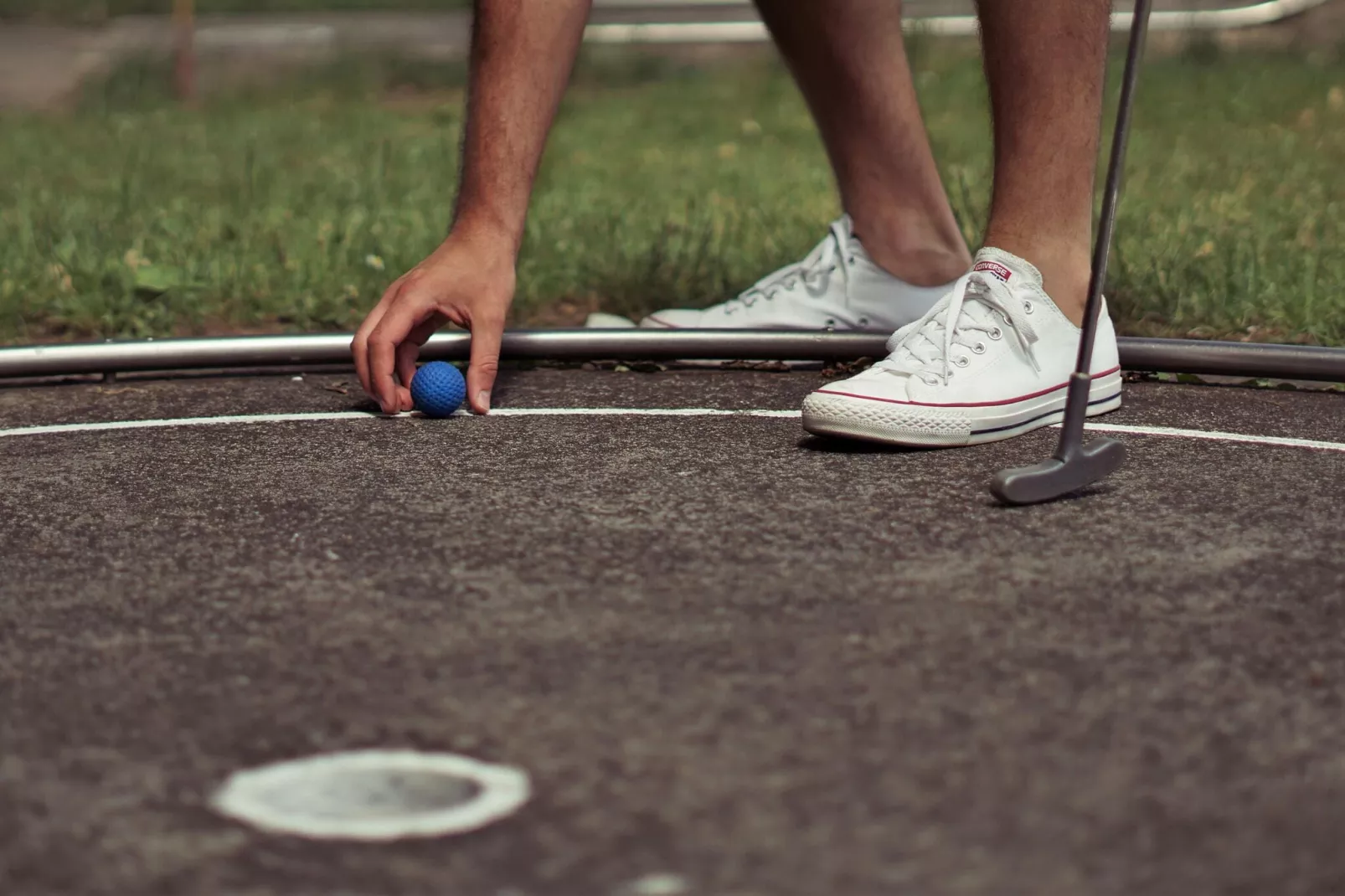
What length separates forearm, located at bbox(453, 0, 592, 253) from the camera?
8.51 feet

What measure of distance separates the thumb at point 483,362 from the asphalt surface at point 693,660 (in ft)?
0.53

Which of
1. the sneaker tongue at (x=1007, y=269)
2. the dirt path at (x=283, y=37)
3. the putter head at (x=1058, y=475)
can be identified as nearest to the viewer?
the putter head at (x=1058, y=475)

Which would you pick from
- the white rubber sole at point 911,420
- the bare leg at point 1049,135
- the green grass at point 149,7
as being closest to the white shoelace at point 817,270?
the bare leg at point 1049,135

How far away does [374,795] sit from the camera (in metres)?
1.27

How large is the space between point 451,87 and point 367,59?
36.9 inches

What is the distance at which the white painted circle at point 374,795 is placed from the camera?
122 cm

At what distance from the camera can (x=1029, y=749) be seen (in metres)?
1.33

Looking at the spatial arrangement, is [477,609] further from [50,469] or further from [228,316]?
[228,316]

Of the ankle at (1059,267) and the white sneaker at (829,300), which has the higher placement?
the ankle at (1059,267)

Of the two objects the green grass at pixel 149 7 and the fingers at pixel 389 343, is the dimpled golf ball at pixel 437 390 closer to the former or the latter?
the fingers at pixel 389 343

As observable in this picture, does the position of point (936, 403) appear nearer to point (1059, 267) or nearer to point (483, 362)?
point (1059, 267)

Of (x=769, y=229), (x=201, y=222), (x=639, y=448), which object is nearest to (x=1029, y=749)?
(x=639, y=448)

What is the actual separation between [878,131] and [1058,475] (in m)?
1.23

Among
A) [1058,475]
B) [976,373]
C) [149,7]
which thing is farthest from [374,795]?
[149,7]
